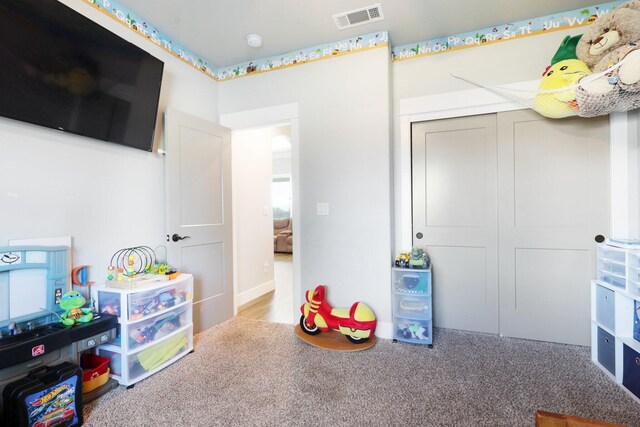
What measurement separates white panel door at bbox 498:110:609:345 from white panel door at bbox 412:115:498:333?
92mm

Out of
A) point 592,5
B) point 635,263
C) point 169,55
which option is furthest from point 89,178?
point 592,5

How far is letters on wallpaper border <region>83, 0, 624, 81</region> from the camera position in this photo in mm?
2271

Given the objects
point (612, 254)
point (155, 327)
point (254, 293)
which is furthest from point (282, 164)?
point (612, 254)

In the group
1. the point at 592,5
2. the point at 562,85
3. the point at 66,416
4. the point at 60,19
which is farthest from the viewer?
the point at 592,5

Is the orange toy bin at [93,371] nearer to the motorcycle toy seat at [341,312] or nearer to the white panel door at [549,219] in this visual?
the motorcycle toy seat at [341,312]

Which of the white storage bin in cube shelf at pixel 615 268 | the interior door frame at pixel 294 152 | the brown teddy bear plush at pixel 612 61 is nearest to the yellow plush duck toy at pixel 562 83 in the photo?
the brown teddy bear plush at pixel 612 61

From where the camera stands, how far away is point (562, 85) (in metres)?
1.95

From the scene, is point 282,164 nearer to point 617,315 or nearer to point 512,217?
point 512,217

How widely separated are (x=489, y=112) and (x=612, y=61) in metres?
0.85

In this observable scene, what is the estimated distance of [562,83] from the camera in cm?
195

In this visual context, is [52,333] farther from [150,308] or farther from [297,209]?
[297,209]

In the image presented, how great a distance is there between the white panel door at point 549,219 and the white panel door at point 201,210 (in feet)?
8.32

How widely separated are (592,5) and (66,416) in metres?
4.25

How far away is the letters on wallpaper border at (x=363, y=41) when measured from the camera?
227 cm
